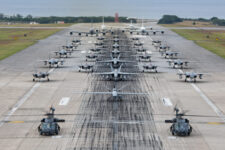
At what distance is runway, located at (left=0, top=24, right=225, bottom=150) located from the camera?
173ft

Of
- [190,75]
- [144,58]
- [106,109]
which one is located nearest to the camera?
[106,109]

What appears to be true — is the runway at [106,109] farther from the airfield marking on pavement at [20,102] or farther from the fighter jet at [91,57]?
the fighter jet at [91,57]

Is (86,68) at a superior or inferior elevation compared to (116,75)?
inferior

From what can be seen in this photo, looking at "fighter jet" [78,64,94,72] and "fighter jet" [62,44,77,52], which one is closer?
"fighter jet" [78,64,94,72]

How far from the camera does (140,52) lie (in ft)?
460

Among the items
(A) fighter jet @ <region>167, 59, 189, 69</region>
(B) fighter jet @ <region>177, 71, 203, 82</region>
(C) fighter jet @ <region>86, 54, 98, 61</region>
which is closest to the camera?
(B) fighter jet @ <region>177, 71, 203, 82</region>

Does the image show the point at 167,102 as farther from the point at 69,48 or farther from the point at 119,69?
the point at 69,48

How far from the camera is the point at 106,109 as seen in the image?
224 feet

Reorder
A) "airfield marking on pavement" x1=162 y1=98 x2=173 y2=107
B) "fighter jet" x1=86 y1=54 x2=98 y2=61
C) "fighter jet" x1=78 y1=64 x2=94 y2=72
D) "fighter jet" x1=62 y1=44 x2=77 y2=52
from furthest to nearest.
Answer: "fighter jet" x1=62 y1=44 x2=77 y2=52
"fighter jet" x1=86 y1=54 x2=98 y2=61
"fighter jet" x1=78 y1=64 x2=94 y2=72
"airfield marking on pavement" x1=162 y1=98 x2=173 y2=107

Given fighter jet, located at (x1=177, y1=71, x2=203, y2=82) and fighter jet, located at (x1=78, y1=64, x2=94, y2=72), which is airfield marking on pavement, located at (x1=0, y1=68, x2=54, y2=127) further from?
fighter jet, located at (x1=177, y1=71, x2=203, y2=82)

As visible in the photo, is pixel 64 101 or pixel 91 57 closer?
pixel 64 101

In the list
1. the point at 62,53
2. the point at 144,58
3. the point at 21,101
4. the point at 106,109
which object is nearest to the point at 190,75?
the point at 106,109

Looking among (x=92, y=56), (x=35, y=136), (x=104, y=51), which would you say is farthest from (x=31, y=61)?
(x=35, y=136)

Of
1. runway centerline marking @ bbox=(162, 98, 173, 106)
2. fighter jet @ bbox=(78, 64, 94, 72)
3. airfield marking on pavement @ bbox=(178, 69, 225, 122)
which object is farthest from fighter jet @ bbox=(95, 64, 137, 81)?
runway centerline marking @ bbox=(162, 98, 173, 106)
